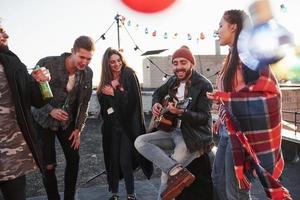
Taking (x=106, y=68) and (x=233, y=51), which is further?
(x=106, y=68)

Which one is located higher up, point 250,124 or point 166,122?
point 250,124

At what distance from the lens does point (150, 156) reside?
13.6 ft

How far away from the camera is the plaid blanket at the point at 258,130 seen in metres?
2.88

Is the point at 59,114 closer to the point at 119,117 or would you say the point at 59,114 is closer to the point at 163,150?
the point at 119,117

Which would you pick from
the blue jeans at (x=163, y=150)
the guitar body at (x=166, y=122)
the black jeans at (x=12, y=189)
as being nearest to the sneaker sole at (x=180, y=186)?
the blue jeans at (x=163, y=150)

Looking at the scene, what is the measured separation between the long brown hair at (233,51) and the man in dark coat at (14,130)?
5.40 ft

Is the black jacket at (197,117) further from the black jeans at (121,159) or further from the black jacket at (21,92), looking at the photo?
the black jacket at (21,92)

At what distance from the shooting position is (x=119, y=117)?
471 centimetres

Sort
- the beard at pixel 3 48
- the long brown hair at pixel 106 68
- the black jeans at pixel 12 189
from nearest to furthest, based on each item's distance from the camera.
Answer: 1. the black jeans at pixel 12 189
2. the beard at pixel 3 48
3. the long brown hair at pixel 106 68

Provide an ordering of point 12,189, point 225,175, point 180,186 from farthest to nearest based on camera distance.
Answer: point 180,186 < point 225,175 < point 12,189

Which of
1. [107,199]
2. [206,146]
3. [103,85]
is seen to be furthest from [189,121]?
[107,199]

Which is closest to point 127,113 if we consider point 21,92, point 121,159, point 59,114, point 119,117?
point 119,117

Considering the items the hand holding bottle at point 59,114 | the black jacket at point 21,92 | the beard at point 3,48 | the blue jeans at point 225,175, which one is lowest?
the blue jeans at point 225,175

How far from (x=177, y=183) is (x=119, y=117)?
1.31m
